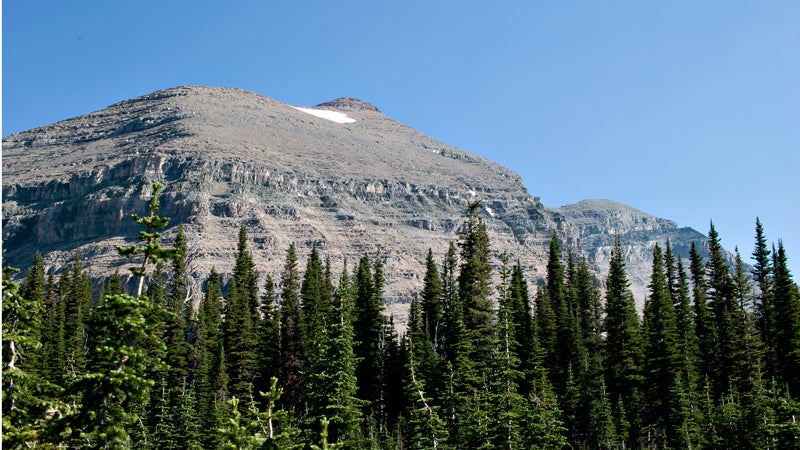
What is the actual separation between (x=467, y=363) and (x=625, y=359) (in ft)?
85.4

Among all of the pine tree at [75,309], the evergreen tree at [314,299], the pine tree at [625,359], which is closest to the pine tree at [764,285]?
the pine tree at [625,359]

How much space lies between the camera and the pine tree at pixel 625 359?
6222cm

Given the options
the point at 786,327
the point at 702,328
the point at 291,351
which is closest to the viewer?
the point at 786,327

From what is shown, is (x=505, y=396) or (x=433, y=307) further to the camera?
(x=433, y=307)

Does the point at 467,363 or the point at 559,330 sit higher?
the point at 559,330

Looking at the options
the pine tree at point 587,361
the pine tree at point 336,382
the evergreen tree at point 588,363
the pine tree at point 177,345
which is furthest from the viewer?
the pine tree at point 177,345

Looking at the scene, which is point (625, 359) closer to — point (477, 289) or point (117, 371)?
point (477, 289)

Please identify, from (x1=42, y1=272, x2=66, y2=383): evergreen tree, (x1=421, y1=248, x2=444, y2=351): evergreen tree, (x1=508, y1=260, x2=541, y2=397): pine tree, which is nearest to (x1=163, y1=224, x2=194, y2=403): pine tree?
(x1=42, y1=272, x2=66, y2=383): evergreen tree

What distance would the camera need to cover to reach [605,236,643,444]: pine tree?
62219mm

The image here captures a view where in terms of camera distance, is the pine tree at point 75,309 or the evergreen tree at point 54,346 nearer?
the evergreen tree at point 54,346

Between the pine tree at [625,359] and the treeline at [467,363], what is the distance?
16cm

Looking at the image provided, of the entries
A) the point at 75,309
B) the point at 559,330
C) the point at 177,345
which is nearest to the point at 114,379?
the point at 177,345

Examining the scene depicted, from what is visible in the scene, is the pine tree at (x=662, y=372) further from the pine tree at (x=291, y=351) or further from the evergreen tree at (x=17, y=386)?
the evergreen tree at (x=17, y=386)

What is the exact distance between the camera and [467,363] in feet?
155
